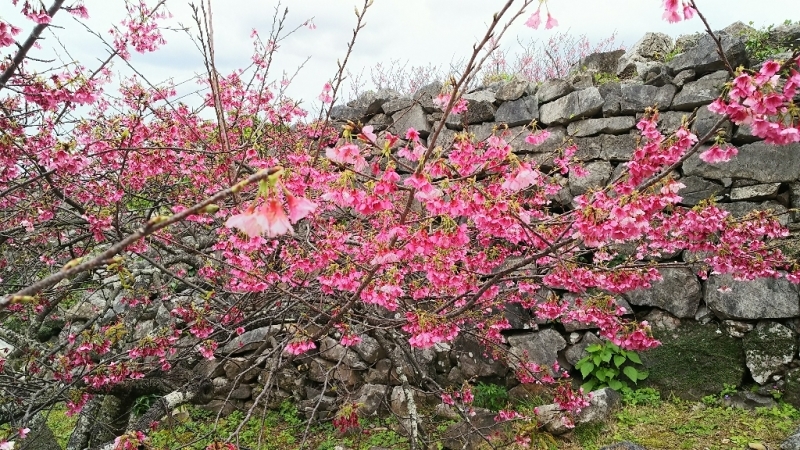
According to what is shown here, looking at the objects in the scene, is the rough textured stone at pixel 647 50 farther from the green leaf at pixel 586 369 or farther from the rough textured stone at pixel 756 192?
the green leaf at pixel 586 369

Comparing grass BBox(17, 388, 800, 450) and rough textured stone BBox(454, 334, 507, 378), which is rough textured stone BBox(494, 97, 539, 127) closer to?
rough textured stone BBox(454, 334, 507, 378)

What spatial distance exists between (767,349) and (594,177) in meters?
2.03

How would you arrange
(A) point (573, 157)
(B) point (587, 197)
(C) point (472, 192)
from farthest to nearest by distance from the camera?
(A) point (573, 157) < (B) point (587, 197) < (C) point (472, 192)

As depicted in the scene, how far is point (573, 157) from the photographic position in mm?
4590

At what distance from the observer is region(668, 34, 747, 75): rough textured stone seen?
402 centimetres

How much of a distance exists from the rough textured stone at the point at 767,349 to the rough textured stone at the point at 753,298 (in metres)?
0.12

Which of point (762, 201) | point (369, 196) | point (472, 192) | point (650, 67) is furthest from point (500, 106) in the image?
point (369, 196)

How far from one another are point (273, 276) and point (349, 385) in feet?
8.13

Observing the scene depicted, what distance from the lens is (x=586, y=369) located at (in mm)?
4277

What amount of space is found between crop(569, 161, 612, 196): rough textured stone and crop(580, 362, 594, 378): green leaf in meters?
1.65

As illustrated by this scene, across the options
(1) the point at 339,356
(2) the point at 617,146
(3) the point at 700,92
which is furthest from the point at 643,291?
(1) the point at 339,356

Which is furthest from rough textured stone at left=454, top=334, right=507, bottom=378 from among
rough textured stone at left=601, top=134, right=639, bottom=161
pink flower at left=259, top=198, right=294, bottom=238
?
pink flower at left=259, top=198, right=294, bottom=238

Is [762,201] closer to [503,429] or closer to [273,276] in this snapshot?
[503,429]

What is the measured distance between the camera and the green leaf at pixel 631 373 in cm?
419
